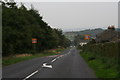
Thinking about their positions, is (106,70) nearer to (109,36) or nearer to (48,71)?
(48,71)

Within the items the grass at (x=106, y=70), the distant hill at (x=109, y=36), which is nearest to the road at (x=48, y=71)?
the grass at (x=106, y=70)

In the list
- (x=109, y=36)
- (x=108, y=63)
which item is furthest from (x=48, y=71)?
(x=109, y=36)

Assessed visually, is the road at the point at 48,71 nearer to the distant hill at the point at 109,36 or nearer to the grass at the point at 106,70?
the grass at the point at 106,70

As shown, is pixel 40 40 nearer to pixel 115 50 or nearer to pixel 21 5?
pixel 21 5

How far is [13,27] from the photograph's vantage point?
43.6m

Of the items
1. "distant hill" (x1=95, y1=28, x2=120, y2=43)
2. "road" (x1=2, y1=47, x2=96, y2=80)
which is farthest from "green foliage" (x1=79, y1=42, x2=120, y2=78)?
"distant hill" (x1=95, y1=28, x2=120, y2=43)

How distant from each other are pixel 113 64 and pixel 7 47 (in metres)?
24.1

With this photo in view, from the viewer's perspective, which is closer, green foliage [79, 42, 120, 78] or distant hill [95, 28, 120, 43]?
green foliage [79, 42, 120, 78]

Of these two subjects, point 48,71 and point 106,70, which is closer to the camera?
point 106,70

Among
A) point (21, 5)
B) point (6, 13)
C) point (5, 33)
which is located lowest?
point (5, 33)

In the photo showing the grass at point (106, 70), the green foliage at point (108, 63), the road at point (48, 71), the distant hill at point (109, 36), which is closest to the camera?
the grass at point (106, 70)

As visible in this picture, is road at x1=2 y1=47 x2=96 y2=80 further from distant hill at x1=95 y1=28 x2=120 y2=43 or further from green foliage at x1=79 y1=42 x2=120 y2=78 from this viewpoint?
distant hill at x1=95 y1=28 x2=120 y2=43

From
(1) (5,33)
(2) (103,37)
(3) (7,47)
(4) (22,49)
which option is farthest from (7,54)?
(2) (103,37)

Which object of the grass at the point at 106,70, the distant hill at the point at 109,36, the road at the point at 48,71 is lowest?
the road at the point at 48,71
